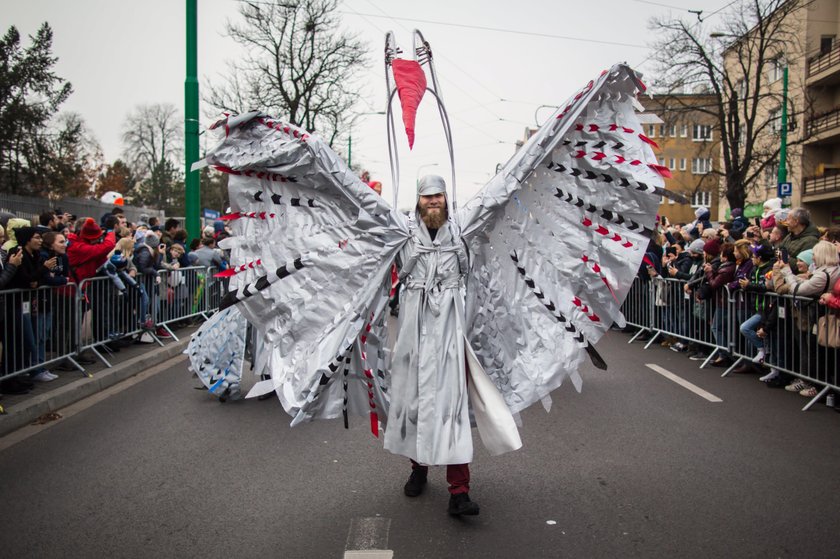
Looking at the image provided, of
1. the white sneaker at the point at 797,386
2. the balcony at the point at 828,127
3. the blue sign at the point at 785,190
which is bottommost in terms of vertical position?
the white sneaker at the point at 797,386

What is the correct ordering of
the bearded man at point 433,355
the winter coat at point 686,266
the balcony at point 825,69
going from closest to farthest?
the bearded man at point 433,355 < the winter coat at point 686,266 < the balcony at point 825,69

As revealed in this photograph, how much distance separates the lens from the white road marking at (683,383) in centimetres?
722

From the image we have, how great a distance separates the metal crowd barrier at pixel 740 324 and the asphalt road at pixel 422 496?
0.99 metres

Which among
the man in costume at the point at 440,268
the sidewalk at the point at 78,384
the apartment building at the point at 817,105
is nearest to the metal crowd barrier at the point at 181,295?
the sidewalk at the point at 78,384

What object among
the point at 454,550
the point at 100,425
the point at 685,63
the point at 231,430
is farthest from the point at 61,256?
the point at 685,63

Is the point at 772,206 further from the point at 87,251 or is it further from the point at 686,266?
the point at 87,251

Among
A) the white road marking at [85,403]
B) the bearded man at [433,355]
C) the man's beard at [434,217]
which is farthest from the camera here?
the white road marking at [85,403]

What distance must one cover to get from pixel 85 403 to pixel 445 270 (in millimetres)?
4687

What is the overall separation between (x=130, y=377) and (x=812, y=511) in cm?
717

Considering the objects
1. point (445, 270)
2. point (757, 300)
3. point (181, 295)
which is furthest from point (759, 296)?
point (181, 295)

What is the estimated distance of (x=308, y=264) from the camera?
4.20 metres

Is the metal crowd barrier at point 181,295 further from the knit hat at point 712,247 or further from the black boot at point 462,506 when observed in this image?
the knit hat at point 712,247

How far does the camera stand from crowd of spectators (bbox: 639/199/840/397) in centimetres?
718

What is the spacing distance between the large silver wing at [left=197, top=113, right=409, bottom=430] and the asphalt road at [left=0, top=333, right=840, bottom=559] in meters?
0.68
